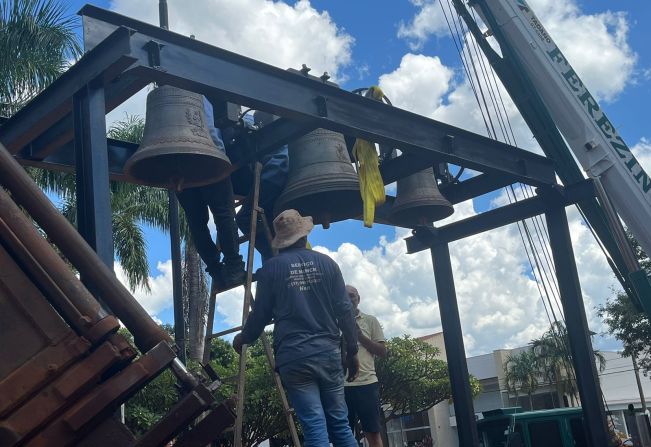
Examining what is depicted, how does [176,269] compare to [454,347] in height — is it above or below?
above

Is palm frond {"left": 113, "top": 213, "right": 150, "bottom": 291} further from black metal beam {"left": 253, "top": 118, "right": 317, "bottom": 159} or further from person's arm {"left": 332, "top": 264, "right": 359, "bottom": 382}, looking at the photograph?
person's arm {"left": 332, "top": 264, "right": 359, "bottom": 382}

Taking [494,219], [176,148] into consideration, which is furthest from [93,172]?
[494,219]

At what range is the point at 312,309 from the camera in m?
4.46

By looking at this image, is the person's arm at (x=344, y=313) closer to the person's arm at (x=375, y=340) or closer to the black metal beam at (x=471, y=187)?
the person's arm at (x=375, y=340)

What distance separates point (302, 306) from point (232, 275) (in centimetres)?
261

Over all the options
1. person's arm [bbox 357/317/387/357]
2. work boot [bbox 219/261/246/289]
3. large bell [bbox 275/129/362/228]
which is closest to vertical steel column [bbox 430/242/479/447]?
large bell [bbox 275/129/362/228]

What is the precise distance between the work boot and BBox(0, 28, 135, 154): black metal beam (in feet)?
6.58

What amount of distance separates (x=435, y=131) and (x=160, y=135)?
8.64 feet

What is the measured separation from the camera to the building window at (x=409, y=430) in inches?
1848

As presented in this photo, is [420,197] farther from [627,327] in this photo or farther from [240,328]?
[627,327]

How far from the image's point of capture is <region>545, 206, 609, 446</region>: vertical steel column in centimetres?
766

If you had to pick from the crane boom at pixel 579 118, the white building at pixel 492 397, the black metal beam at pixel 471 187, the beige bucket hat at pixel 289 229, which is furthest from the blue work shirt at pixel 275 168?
the white building at pixel 492 397

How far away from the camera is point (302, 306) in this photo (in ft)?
14.4

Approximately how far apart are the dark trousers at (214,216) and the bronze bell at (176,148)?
1.74ft
